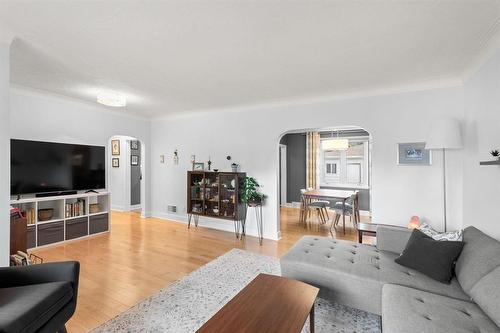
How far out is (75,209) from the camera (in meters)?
4.17

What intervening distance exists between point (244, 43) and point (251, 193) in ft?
8.56

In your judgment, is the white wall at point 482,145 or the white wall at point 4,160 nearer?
the white wall at point 4,160

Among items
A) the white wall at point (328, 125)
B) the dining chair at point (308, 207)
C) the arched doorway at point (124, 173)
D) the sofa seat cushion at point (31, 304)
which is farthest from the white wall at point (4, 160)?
the arched doorway at point (124, 173)

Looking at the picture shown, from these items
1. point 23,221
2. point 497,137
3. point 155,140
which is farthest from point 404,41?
point 155,140

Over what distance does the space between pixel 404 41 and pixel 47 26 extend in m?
3.07

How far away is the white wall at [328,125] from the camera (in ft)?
10.5

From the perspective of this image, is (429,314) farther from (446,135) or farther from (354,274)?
(446,135)

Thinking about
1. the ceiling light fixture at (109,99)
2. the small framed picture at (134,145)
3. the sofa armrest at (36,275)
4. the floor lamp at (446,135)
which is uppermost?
the ceiling light fixture at (109,99)

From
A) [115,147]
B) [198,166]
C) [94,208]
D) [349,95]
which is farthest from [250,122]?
[115,147]

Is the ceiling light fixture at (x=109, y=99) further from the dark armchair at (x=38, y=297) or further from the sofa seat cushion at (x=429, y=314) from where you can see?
the sofa seat cushion at (x=429, y=314)

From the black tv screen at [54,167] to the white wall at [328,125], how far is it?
1550 mm

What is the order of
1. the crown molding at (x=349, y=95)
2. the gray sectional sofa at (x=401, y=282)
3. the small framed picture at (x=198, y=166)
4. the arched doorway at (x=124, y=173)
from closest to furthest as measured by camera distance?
the gray sectional sofa at (x=401, y=282), the crown molding at (x=349, y=95), the small framed picture at (x=198, y=166), the arched doorway at (x=124, y=173)

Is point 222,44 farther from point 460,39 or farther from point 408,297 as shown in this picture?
point 408,297

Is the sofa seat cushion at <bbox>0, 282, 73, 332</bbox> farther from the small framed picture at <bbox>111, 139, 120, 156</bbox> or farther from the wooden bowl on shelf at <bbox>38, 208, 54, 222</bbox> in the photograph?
the small framed picture at <bbox>111, 139, 120, 156</bbox>
